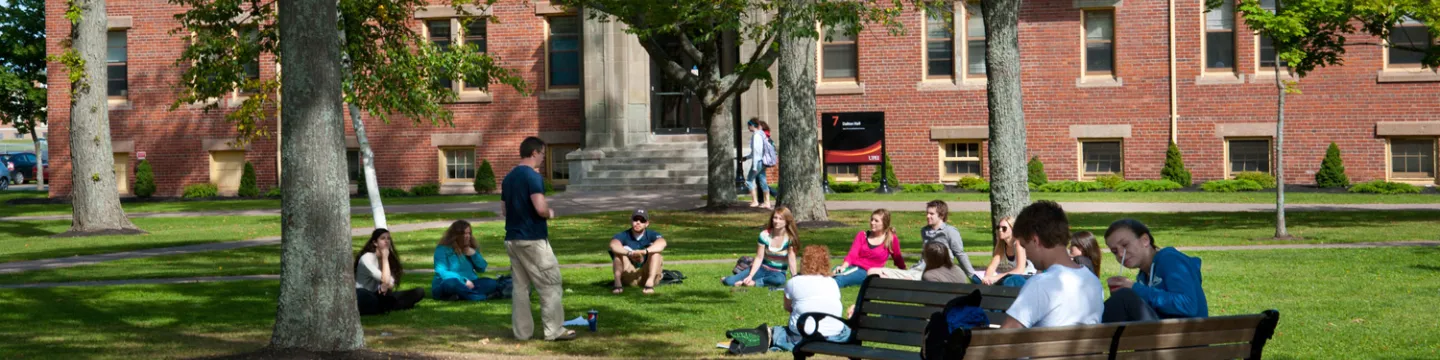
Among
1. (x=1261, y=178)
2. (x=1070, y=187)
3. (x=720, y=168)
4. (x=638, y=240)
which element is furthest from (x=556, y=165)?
(x=638, y=240)

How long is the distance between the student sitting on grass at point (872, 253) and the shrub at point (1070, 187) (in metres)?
17.7

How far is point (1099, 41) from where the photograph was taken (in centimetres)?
3139

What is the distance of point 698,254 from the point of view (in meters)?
17.3

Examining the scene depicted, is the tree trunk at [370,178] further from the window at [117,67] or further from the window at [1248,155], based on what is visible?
the window at [1248,155]

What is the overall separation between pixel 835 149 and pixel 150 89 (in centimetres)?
1756

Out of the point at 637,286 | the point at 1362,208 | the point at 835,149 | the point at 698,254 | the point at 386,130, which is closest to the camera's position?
the point at 637,286

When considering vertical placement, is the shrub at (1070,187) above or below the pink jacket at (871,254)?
above

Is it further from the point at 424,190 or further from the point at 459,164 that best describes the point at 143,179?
the point at 459,164

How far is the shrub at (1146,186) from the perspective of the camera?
29.9 metres

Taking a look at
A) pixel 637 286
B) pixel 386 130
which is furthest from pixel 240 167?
pixel 637 286

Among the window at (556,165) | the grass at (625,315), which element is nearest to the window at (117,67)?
the window at (556,165)

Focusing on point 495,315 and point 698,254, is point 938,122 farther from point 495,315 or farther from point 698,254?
point 495,315

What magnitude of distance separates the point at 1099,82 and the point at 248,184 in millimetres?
20068

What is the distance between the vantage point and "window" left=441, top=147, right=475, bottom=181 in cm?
3494
